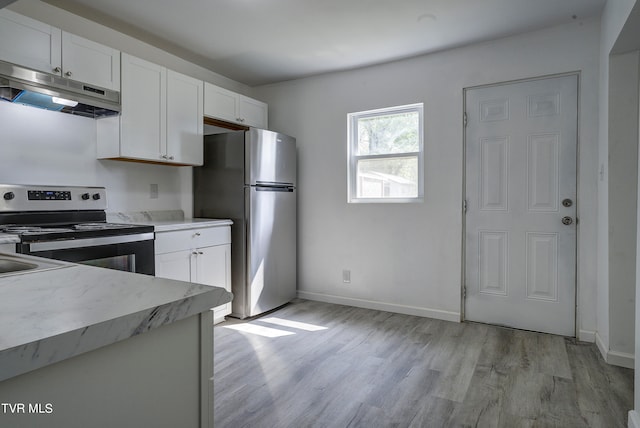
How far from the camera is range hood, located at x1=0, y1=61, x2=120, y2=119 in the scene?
211cm

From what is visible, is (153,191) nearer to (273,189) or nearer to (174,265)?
(174,265)

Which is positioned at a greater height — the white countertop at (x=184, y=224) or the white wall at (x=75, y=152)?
the white wall at (x=75, y=152)

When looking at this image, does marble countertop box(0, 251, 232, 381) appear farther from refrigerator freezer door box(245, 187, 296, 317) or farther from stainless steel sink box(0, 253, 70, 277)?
refrigerator freezer door box(245, 187, 296, 317)

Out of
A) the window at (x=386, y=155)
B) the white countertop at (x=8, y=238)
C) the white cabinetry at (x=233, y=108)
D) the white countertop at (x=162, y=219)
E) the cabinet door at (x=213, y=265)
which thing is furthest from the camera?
the window at (x=386, y=155)

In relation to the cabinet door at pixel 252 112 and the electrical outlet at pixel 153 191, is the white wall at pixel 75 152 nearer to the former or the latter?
the electrical outlet at pixel 153 191

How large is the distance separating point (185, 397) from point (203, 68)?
3625 millimetres

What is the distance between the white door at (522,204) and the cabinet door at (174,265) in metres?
2.36

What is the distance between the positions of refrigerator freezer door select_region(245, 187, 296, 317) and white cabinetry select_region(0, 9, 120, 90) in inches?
54.5

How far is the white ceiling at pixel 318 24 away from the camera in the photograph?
2580 mm

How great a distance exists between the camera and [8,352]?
1.62ft

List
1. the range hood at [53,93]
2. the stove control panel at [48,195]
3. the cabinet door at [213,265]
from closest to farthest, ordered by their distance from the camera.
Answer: the range hood at [53,93] < the stove control panel at [48,195] < the cabinet door at [213,265]

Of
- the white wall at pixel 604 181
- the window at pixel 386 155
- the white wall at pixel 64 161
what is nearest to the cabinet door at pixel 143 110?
the white wall at pixel 64 161

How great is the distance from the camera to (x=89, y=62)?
8.26ft

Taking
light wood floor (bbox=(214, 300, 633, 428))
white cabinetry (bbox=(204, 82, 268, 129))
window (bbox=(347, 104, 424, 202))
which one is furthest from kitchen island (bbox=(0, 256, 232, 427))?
window (bbox=(347, 104, 424, 202))
